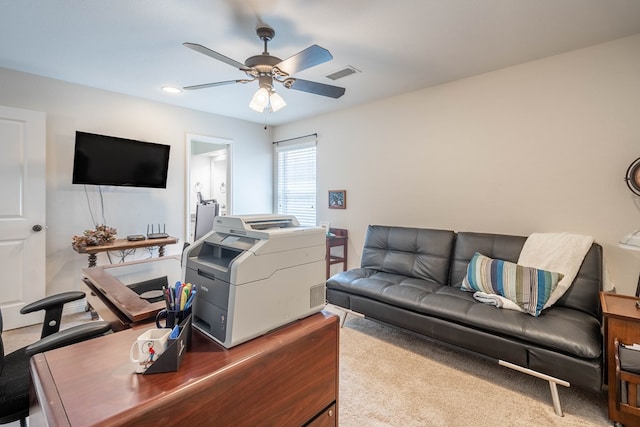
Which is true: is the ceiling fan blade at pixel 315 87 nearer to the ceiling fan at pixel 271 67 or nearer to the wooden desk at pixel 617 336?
the ceiling fan at pixel 271 67

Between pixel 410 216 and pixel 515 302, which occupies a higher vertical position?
pixel 410 216

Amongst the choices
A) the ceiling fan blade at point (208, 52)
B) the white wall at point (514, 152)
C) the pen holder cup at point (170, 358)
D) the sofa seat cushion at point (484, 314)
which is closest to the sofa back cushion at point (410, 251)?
the sofa seat cushion at point (484, 314)

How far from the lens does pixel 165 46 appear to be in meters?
2.36

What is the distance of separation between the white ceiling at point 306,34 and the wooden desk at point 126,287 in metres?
1.68

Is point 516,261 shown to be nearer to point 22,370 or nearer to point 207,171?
point 22,370

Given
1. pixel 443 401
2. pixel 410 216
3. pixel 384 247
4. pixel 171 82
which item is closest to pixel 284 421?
pixel 443 401

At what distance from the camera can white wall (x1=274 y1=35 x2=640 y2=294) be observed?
90.4 inches

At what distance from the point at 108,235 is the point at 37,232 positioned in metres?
0.58

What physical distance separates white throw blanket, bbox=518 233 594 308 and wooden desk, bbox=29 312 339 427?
1952 millimetres

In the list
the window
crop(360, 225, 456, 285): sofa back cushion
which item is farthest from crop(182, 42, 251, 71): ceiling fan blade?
the window

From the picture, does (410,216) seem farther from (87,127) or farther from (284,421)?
(87,127)

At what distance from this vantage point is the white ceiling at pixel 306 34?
188 centimetres

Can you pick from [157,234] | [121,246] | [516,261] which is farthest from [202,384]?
[157,234]

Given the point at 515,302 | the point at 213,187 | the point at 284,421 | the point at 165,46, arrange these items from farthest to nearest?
the point at 213,187, the point at 165,46, the point at 515,302, the point at 284,421
